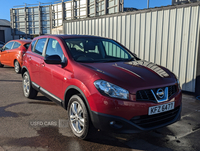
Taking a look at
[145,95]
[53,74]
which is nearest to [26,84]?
[53,74]

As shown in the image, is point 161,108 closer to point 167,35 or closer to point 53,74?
point 53,74

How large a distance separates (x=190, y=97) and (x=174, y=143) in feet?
10.4

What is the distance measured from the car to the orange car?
5644mm

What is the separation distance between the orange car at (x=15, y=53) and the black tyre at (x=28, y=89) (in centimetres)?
409

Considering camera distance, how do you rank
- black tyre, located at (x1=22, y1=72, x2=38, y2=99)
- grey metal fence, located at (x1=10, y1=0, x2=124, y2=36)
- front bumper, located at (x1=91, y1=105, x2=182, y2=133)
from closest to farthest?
front bumper, located at (x1=91, y1=105, x2=182, y2=133) → black tyre, located at (x1=22, y1=72, x2=38, y2=99) → grey metal fence, located at (x1=10, y1=0, x2=124, y2=36)

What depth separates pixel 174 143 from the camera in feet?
10.2

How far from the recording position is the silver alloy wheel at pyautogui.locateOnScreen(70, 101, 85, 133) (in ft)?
10.0

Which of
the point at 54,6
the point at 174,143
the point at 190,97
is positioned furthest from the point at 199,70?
the point at 54,6

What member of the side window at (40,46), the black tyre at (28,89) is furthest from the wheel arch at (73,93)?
the black tyre at (28,89)

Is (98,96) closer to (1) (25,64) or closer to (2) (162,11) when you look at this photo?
(1) (25,64)

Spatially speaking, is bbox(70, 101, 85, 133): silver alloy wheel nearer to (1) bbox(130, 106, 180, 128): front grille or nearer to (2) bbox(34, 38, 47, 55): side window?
(1) bbox(130, 106, 180, 128): front grille

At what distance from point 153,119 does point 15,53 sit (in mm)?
8242

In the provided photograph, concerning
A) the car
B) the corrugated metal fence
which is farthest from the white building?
the car

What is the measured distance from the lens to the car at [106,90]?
2.64 meters
